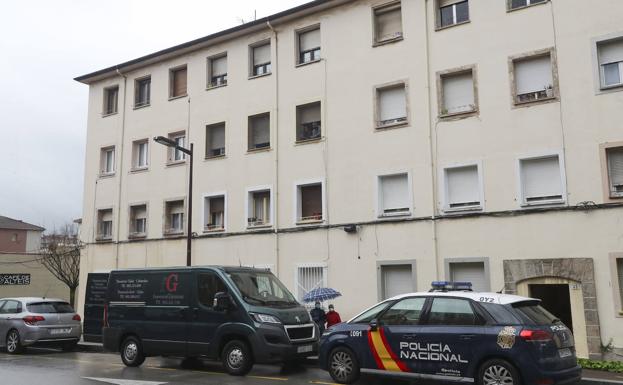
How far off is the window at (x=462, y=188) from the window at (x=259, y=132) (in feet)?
23.0

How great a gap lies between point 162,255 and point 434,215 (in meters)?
11.2

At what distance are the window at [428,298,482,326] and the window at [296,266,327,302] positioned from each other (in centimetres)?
876

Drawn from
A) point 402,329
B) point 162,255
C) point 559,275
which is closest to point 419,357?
point 402,329

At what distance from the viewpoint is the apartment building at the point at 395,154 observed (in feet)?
46.9

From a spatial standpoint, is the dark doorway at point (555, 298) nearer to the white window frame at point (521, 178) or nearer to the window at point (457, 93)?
the white window frame at point (521, 178)

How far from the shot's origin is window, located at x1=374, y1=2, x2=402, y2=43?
18.2 m

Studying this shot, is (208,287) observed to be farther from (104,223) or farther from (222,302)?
(104,223)

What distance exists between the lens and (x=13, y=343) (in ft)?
52.9

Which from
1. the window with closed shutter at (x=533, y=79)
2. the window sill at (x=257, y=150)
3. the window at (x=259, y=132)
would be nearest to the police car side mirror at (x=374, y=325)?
the window with closed shutter at (x=533, y=79)

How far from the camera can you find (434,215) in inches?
639

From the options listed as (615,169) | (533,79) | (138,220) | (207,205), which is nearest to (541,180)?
(615,169)

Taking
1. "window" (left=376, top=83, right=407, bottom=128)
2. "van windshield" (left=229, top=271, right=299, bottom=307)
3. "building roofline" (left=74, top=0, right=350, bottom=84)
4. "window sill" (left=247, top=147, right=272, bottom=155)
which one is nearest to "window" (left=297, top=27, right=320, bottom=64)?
"building roofline" (left=74, top=0, right=350, bottom=84)

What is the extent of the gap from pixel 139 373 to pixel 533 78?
12.2 m

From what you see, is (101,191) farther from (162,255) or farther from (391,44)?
(391,44)
